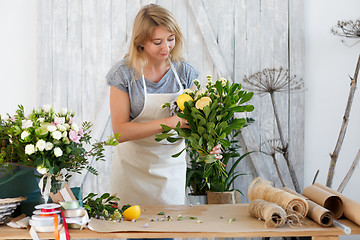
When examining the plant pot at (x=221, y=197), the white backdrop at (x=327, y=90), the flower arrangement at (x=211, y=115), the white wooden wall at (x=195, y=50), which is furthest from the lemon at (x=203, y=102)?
the white backdrop at (x=327, y=90)

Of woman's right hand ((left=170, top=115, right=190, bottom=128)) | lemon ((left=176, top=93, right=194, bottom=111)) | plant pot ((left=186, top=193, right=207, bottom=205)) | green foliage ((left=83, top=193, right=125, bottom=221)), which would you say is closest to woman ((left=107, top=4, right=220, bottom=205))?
woman's right hand ((left=170, top=115, right=190, bottom=128))

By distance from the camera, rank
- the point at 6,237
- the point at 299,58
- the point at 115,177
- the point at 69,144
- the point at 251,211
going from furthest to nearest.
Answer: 1. the point at 299,58
2. the point at 115,177
3. the point at 251,211
4. the point at 69,144
5. the point at 6,237

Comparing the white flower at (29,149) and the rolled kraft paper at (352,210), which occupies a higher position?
the white flower at (29,149)

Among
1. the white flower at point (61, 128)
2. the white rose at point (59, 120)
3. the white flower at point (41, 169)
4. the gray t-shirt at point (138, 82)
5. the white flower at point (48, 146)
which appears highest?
the gray t-shirt at point (138, 82)

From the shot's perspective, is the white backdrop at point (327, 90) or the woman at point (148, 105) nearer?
the woman at point (148, 105)

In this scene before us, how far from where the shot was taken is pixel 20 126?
1836 millimetres

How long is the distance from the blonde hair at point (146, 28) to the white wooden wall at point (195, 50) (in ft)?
4.73

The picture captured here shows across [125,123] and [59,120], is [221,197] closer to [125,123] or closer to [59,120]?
[125,123]

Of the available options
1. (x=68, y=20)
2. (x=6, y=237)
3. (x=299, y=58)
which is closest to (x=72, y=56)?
(x=68, y=20)

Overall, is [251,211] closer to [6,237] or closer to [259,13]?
[6,237]

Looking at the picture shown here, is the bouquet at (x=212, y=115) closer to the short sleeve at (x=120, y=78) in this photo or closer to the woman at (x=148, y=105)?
the woman at (x=148, y=105)

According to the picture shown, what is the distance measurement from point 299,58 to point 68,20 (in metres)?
2.10

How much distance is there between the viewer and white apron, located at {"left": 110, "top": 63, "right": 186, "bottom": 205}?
2619 millimetres

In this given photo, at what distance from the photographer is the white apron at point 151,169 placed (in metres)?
2.62
